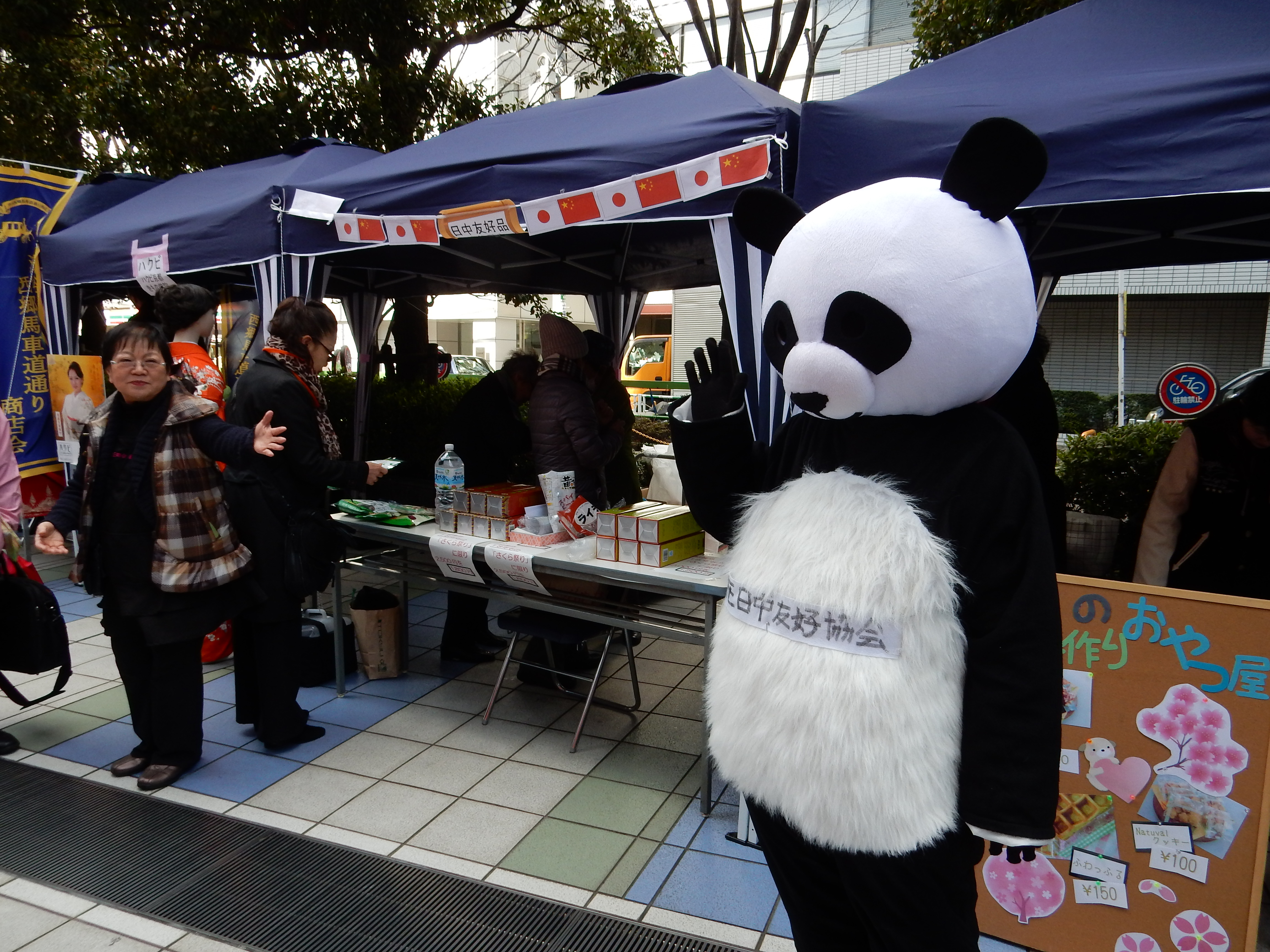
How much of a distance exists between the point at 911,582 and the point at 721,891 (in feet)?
6.07

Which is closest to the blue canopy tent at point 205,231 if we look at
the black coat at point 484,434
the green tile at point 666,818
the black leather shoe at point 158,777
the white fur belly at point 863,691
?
the black coat at point 484,434

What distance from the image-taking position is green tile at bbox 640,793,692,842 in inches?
122

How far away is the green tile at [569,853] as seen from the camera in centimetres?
284

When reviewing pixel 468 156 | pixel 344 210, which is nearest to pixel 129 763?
pixel 344 210

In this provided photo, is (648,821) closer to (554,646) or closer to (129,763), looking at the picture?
(554,646)

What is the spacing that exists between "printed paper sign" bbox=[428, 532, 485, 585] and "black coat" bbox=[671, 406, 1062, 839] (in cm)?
262

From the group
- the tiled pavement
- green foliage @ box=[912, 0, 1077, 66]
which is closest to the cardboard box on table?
the tiled pavement

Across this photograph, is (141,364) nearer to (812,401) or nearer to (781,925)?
(812,401)

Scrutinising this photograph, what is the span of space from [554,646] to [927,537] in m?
3.46

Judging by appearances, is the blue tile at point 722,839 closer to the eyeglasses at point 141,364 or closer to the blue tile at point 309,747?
the blue tile at point 309,747

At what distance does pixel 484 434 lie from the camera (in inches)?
186

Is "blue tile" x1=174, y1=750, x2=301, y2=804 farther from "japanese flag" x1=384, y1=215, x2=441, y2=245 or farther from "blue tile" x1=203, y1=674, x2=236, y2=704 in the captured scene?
"japanese flag" x1=384, y1=215, x2=441, y2=245

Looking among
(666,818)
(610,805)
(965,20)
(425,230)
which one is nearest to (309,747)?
(610,805)

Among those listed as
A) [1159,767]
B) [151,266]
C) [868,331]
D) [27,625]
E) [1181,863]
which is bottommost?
[1181,863]
